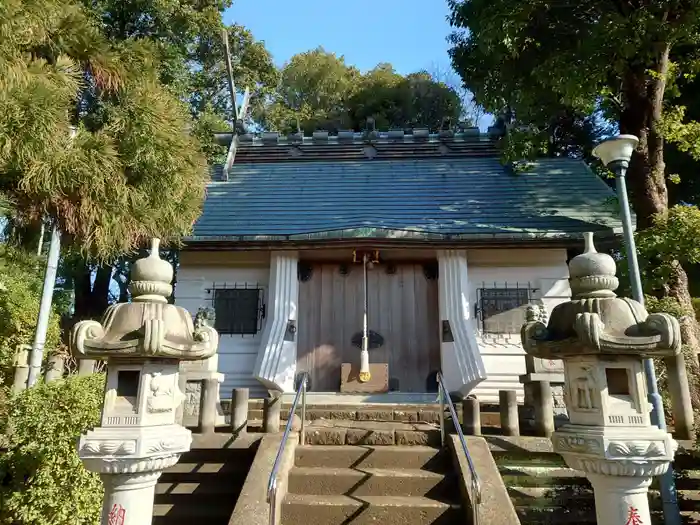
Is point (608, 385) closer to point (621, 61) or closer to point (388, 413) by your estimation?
point (388, 413)

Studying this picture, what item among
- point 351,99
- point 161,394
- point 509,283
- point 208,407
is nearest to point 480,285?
point 509,283

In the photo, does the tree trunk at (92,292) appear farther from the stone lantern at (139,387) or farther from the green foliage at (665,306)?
the green foliage at (665,306)

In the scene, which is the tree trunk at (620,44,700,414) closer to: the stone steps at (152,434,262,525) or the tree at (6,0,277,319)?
the stone steps at (152,434,262,525)

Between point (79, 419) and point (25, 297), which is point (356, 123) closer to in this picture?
point (25, 297)

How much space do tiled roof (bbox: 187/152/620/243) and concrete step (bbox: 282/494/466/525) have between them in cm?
457

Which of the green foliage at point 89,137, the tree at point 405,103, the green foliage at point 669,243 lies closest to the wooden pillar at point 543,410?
the green foliage at point 669,243

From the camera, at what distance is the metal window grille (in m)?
8.55

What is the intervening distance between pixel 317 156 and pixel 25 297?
700 centimetres

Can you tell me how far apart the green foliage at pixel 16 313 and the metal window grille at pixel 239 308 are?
10.1 feet

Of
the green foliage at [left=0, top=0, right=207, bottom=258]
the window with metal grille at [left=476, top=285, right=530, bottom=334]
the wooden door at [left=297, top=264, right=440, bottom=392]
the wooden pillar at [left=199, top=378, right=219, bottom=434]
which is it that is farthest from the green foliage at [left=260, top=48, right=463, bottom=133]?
the wooden pillar at [left=199, top=378, right=219, bottom=434]

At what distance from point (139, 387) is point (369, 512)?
2.17 m

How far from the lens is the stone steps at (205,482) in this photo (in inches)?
183

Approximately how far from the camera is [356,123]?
24.3m

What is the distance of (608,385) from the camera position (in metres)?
3.62
